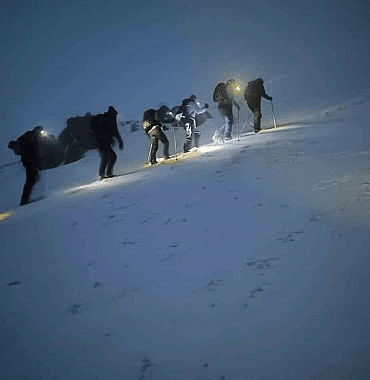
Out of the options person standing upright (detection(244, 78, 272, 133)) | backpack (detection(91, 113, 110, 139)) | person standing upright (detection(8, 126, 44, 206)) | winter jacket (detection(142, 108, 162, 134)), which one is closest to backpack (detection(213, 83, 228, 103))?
person standing upright (detection(244, 78, 272, 133))

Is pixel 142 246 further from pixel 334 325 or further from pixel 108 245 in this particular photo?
pixel 334 325

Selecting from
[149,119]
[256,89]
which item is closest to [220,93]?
[256,89]

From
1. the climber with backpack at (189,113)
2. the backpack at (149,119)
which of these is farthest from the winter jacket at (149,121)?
the climber with backpack at (189,113)

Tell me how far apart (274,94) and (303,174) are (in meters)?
17.3

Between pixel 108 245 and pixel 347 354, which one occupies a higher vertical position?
pixel 108 245

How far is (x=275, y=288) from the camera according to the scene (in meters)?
2.22

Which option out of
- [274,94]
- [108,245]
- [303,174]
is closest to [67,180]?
[108,245]

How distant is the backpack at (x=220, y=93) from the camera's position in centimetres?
964

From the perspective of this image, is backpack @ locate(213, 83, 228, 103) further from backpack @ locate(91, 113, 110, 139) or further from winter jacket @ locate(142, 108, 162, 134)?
backpack @ locate(91, 113, 110, 139)

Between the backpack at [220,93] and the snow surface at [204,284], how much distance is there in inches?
230

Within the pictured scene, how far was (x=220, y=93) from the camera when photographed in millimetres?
9711

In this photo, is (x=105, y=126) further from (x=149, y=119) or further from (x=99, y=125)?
(x=149, y=119)

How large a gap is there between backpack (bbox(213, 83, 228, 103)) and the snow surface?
5.84 meters

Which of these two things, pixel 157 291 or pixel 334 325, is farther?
pixel 157 291
